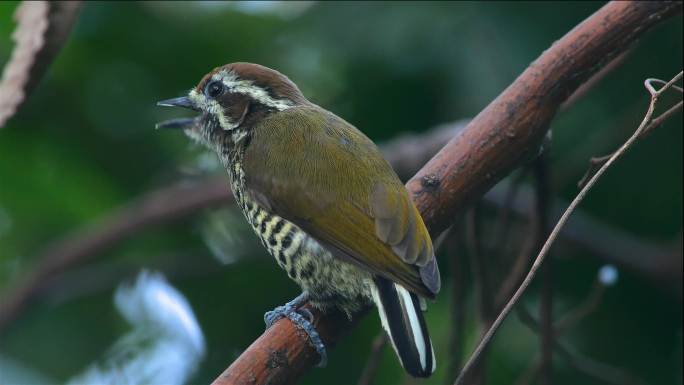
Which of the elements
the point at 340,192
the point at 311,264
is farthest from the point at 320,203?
the point at 311,264

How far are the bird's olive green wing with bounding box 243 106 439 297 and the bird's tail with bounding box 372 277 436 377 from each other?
0.21 ft

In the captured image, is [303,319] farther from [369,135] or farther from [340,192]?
[369,135]

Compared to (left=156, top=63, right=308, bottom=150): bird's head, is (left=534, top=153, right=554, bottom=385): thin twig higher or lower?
lower

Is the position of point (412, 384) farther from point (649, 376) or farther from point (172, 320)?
point (172, 320)

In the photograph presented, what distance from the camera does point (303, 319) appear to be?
244cm

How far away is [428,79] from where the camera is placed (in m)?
3.62

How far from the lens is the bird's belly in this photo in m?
2.75

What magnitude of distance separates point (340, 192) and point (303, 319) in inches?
20.1

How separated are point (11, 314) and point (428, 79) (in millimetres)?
1821

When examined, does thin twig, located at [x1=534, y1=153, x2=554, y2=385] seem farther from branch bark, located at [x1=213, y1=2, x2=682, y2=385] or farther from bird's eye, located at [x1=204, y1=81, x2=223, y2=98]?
bird's eye, located at [x1=204, y1=81, x2=223, y2=98]

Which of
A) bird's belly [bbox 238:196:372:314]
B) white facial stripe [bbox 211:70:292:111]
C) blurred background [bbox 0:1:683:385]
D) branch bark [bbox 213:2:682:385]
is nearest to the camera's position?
branch bark [bbox 213:2:682:385]

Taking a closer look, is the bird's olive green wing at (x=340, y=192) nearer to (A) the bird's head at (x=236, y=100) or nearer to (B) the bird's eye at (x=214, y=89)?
(A) the bird's head at (x=236, y=100)

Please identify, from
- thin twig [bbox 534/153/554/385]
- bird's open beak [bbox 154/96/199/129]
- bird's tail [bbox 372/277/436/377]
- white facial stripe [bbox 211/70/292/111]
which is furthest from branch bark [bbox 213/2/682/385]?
bird's open beak [bbox 154/96/199/129]

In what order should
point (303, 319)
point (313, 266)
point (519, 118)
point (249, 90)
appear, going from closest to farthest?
point (303, 319), point (519, 118), point (313, 266), point (249, 90)
